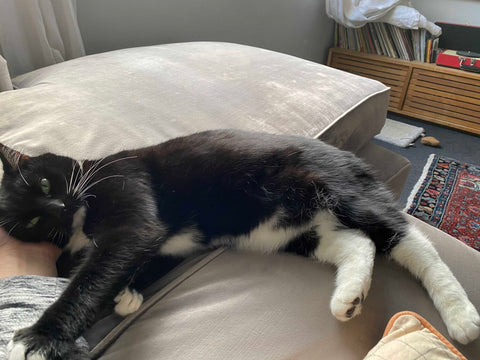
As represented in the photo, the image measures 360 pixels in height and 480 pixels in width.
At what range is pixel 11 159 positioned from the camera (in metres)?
0.74

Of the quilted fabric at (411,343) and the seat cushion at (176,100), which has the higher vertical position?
the seat cushion at (176,100)

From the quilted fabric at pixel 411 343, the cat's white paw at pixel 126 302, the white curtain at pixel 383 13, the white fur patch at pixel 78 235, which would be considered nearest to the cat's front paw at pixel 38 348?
the cat's white paw at pixel 126 302

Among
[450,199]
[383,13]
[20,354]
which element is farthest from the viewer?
[383,13]

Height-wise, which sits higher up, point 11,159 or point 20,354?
point 11,159

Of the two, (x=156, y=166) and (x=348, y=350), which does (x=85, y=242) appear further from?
(x=348, y=350)

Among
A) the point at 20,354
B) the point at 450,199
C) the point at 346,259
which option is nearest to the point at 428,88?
the point at 450,199

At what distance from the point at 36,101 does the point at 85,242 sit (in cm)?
38

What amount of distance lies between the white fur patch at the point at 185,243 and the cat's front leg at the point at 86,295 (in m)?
0.07

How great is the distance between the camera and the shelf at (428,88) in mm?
2410

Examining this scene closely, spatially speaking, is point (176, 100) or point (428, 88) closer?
point (176, 100)

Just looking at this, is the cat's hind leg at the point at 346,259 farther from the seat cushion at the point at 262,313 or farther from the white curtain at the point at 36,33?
the white curtain at the point at 36,33

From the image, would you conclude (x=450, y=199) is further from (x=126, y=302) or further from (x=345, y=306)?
(x=126, y=302)

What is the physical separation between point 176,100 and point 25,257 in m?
0.51

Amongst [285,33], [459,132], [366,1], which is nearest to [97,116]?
[285,33]
